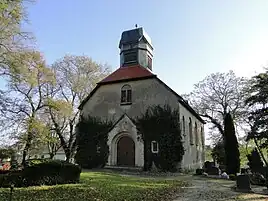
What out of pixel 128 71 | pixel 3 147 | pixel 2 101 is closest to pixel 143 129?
pixel 128 71

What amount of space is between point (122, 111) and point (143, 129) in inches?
124

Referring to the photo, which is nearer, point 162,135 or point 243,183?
point 243,183

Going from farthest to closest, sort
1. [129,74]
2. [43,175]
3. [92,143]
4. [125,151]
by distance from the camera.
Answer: [129,74], [92,143], [125,151], [43,175]

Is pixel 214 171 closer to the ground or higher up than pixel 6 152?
closer to the ground

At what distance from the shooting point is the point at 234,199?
10.3 m

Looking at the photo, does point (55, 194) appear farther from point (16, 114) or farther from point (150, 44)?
point (150, 44)

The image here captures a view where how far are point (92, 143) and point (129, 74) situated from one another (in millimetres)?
8094

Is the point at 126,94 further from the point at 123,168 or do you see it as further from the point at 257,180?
the point at 257,180

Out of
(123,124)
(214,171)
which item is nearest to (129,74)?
(123,124)

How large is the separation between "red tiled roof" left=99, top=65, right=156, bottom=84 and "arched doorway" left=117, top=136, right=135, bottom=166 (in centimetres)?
622

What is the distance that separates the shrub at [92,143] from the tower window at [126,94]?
2752mm

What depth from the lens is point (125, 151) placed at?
25.0 meters

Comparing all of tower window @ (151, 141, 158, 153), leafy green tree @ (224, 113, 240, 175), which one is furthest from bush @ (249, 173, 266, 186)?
tower window @ (151, 141, 158, 153)

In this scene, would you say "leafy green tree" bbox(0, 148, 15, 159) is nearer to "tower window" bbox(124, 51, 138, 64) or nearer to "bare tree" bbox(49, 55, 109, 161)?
"bare tree" bbox(49, 55, 109, 161)
